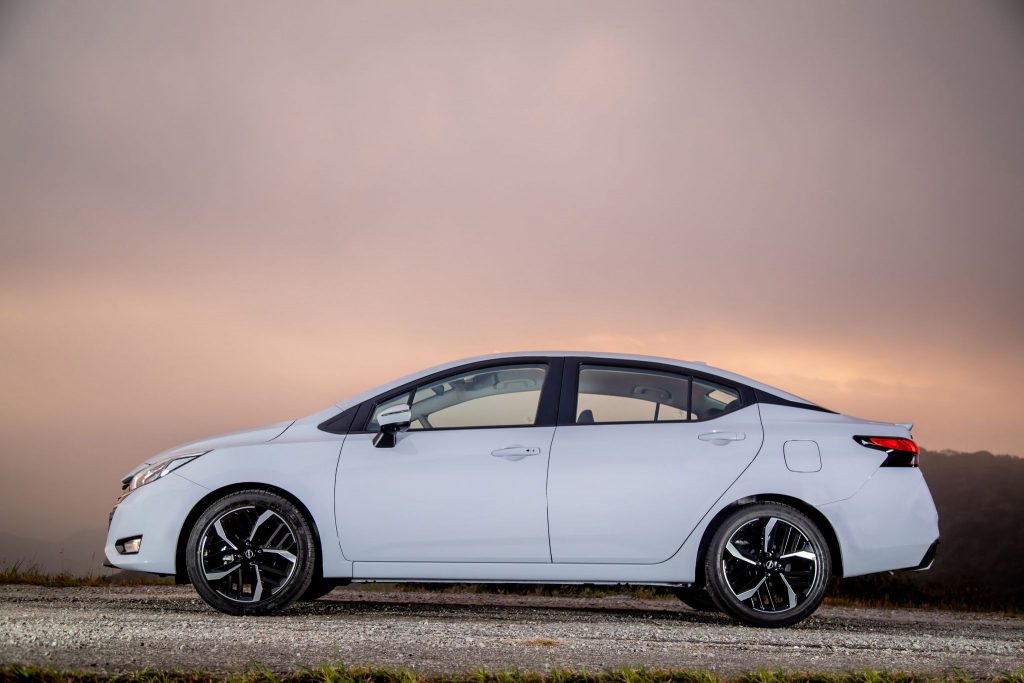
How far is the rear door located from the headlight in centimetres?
241

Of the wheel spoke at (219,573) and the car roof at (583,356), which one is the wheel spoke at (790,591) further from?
the wheel spoke at (219,573)

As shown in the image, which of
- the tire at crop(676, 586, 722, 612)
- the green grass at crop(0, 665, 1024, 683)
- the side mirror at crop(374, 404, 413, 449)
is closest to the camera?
the green grass at crop(0, 665, 1024, 683)

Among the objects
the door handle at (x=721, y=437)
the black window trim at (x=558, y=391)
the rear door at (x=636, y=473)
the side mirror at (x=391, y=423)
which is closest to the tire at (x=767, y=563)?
the rear door at (x=636, y=473)

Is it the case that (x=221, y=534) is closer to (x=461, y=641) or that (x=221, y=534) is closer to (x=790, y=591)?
(x=461, y=641)

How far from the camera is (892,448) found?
6270 mm

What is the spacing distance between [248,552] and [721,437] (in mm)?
3121

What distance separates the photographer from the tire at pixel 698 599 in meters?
7.45

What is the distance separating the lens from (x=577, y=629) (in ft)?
19.9

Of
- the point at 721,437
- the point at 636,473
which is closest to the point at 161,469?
the point at 636,473

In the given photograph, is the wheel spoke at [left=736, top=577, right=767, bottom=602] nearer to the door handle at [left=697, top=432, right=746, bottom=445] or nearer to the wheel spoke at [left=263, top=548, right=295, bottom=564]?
the door handle at [left=697, top=432, right=746, bottom=445]

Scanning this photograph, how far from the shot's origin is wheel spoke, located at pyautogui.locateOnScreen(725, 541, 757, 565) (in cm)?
617

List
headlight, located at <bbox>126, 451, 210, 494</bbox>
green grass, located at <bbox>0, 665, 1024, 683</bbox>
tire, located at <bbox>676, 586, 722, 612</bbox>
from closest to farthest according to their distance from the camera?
green grass, located at <bbox>0, 665, 1024, 683</bbox>, headlight, located at <bbox>126, 451, 210, 494</bbox>, tire, located at <bbox>676, 586, 722, 612</bbox>

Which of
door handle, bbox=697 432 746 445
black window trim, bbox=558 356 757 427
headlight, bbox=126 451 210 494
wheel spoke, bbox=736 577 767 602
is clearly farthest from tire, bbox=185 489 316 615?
wheel spoke, bbox=736 577 767 602

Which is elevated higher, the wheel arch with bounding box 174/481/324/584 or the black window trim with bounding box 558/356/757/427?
the black window trim with bounding box 558/356/757/427
